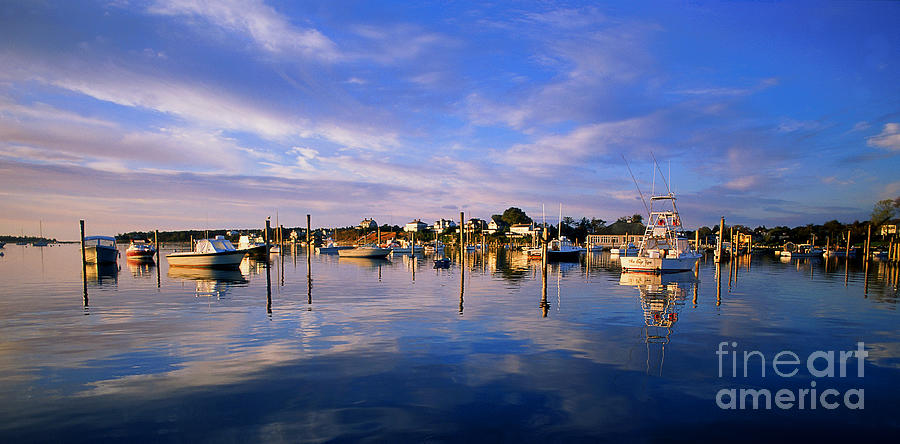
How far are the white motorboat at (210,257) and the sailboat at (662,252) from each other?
39514mm

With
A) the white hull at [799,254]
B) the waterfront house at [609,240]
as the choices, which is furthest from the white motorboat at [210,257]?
the waterfront house at [609,240]

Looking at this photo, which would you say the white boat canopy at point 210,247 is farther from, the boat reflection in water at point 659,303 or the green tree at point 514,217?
the green tree at point 514,217

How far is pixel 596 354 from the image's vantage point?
12109 mm

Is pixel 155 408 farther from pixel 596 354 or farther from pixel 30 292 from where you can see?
pixel 30 292

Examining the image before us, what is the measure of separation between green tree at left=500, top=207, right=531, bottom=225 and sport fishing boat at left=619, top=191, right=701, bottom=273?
146 metres

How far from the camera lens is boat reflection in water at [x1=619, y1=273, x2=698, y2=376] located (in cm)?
1291

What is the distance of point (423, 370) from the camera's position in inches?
423

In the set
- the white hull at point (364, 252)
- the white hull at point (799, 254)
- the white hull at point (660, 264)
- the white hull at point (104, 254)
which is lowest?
the white hull at point (799, 254)

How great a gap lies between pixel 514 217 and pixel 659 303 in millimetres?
169404

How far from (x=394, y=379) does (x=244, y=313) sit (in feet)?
39.3

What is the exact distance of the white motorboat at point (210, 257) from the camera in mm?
46031

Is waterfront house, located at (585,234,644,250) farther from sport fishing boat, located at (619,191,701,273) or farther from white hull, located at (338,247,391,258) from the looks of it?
sport fishing boat, located at (619,191,701,273)

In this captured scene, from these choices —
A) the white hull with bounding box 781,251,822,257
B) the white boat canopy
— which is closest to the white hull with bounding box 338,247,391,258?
the white boat canopy

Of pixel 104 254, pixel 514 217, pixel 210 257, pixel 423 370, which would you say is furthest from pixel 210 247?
pixel 514 217
